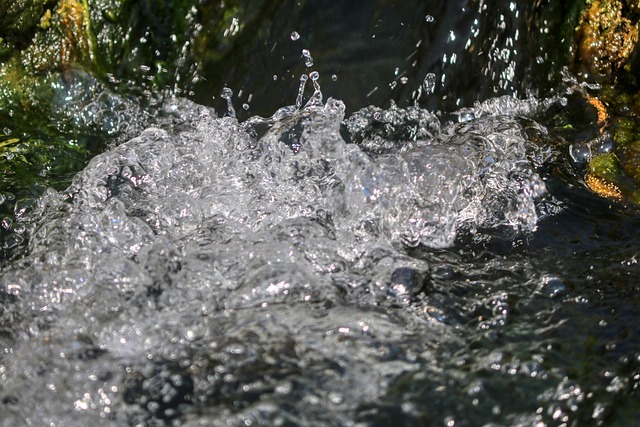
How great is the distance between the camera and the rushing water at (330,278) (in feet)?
6.62

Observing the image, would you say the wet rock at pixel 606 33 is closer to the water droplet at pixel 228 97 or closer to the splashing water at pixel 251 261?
the splashing water at pixel 251 261

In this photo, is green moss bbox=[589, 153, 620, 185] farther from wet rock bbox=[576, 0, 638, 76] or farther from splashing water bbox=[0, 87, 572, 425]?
wet rock bbox=[576, 0, 638, 76]

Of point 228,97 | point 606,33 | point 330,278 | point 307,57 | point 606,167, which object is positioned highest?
point 606,33

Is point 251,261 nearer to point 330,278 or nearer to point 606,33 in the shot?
point 330,278

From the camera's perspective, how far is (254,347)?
7.07 ft

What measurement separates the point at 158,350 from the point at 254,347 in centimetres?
27

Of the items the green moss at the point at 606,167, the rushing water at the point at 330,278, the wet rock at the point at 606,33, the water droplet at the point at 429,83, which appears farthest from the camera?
the wet rock at the point at 606,33

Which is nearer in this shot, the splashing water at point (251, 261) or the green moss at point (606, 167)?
the splashing water at point (251, 261)

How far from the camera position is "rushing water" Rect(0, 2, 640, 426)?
79.4 inches

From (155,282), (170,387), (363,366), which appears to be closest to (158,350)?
(170,387)

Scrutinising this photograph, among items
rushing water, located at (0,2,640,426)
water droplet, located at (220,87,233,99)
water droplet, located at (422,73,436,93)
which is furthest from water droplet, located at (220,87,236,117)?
water droplet, located at (422,73,436,93)

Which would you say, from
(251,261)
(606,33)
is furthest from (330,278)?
(606,33)

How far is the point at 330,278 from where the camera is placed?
2537 mm

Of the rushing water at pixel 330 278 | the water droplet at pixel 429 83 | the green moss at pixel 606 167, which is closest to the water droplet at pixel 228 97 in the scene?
the rushing water at pixel 330 278
